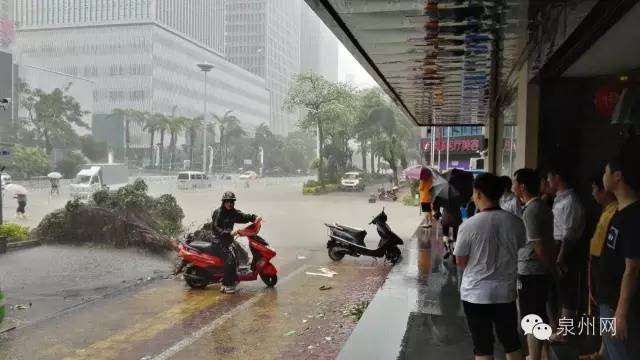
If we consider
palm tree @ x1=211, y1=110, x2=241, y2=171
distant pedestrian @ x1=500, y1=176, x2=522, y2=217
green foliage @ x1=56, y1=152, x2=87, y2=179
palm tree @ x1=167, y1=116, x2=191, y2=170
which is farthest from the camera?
palm tree @ x1=211, y1=110, x2=241, y2=171

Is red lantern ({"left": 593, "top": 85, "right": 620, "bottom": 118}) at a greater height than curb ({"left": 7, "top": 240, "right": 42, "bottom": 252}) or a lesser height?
greater

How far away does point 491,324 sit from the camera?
9.14 ft

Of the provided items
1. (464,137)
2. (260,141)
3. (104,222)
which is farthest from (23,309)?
(260,141)

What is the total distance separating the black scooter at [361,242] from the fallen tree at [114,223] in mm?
3968

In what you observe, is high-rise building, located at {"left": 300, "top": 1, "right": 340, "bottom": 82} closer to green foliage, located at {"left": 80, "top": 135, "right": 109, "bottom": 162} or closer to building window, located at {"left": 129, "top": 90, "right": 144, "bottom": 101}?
building window, located at {"left": 129, "top": 90, "right": 144, "bottom": 101}

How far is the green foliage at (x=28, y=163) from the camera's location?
19.4 meters

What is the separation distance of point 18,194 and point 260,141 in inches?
1228

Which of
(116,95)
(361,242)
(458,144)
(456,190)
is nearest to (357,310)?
(456,190)

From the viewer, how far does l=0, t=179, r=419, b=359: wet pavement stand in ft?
17.7

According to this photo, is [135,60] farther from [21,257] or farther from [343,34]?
[343,34]

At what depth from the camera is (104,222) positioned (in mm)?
12500

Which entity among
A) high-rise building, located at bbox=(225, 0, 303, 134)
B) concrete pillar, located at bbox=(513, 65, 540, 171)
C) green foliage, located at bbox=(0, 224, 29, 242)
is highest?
high-rise building, located at bbox=(225, 0, 303, 134)

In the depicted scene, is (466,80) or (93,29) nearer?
(466,80)

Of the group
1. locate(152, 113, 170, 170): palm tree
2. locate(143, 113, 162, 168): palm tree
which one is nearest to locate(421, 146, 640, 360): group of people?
locate(143, 113, 162, 168): palm tree
